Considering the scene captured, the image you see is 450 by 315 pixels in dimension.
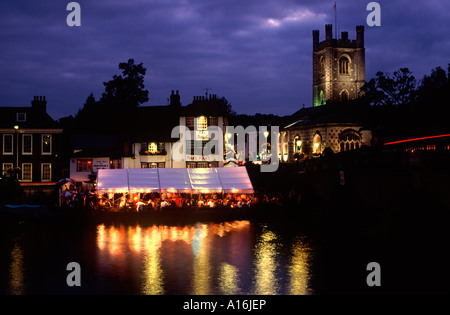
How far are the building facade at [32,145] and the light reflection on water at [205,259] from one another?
28.2 meters

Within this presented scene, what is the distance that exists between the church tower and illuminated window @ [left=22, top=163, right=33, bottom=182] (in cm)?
5864

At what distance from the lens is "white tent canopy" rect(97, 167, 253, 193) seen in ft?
117

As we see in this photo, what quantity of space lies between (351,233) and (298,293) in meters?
15.2

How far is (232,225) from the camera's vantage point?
3084 cm

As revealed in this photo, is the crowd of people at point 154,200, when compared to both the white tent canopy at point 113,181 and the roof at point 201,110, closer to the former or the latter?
the white tent canopy at point 113,181

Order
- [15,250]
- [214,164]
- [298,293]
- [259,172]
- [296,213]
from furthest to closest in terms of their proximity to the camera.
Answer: [214,164]
[259,172]
[296,213]
[15,250]
[298,293]

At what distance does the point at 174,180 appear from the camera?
1444 inches

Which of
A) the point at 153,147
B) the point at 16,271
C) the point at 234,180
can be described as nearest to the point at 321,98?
the point at 153,147

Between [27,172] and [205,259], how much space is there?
132 ft

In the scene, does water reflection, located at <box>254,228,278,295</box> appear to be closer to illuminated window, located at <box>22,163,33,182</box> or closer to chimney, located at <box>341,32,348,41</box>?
illuminated window, located at <box>22,163,33,182</box>

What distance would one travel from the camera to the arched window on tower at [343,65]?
307 feet

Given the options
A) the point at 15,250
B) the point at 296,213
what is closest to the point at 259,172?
the point at 296,213

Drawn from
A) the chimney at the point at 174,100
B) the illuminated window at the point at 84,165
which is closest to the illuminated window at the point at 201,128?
the chimney at the point at 174,100
